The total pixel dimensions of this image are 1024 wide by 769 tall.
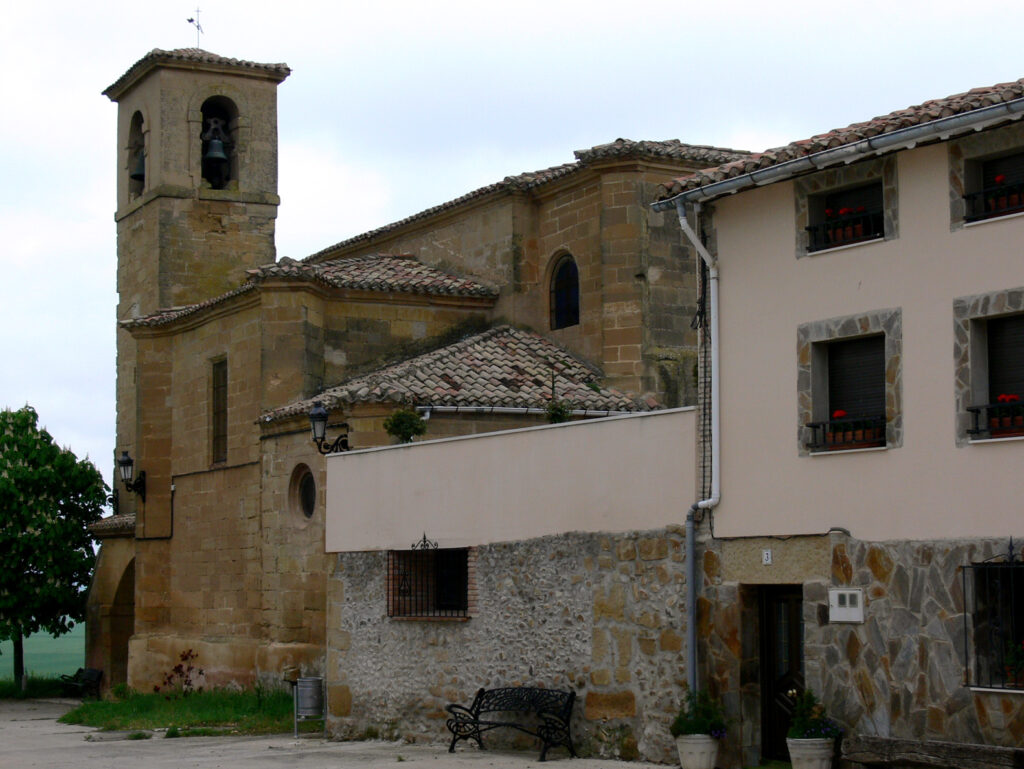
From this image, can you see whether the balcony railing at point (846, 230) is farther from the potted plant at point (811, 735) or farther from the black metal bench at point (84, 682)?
the black metal bench at point (84, 682)

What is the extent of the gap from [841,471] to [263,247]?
72.0ft

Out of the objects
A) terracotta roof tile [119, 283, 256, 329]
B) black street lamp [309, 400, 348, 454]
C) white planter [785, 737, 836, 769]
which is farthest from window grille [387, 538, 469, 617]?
terracotta roof tile [119, 283, 256, 329]

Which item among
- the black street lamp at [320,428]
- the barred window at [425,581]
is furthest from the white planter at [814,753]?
the black street lamp at [320,428]

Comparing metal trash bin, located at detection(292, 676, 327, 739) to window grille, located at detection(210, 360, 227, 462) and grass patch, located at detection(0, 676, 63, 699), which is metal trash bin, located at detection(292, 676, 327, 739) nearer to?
window grille, located at detection(210, 360, 227, 462)

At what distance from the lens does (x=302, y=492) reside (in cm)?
2538

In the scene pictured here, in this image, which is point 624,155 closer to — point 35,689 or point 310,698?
point 310,698

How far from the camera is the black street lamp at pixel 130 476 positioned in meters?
30.9

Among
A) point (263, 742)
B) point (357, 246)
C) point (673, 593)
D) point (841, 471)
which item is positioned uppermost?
point (357, 246)

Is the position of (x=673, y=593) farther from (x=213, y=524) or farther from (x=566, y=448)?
(x=213, y=524)

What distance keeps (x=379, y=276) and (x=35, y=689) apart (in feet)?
47.0

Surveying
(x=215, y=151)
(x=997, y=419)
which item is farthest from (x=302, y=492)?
(x=997, y=419)

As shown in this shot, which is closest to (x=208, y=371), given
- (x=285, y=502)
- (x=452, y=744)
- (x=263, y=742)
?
(x=285, y=502)

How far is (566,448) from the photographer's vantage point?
17.4m

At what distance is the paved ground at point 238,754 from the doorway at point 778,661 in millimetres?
1200
